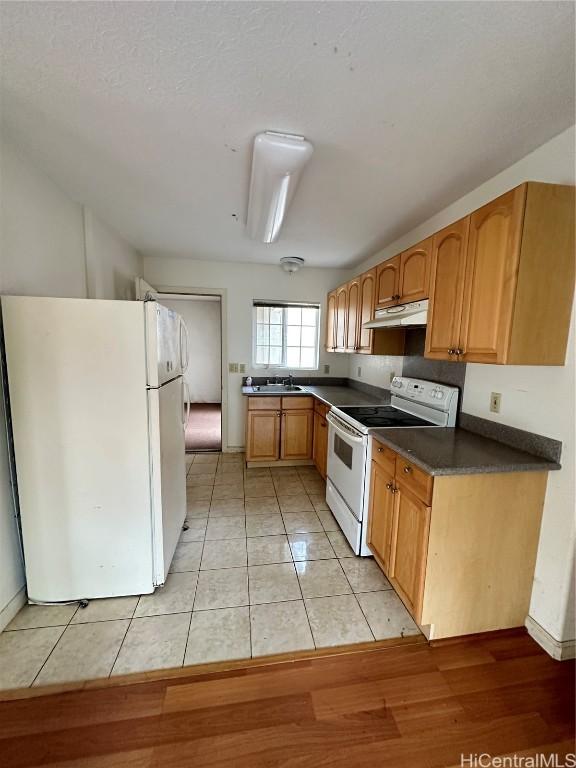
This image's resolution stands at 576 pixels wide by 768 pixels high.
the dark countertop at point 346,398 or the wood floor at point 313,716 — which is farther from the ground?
the dark countertop at point 346,398

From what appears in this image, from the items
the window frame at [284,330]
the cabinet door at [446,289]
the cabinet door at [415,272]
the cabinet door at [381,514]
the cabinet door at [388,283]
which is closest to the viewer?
the cabinet door at [446,289]

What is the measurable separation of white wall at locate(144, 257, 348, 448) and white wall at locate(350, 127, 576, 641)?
2.46 meters

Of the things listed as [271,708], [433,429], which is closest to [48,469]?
[271,708]

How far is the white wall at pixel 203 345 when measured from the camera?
684 cm

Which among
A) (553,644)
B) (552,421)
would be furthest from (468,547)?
(552,421)

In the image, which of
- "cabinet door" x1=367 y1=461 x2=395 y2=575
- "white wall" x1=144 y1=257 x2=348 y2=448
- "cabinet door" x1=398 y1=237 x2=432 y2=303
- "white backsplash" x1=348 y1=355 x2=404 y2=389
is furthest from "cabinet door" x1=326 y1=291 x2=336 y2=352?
"cabinet door" x1=367 y1=461 x2=395 y2=575

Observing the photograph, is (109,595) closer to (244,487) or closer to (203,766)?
(203,766)

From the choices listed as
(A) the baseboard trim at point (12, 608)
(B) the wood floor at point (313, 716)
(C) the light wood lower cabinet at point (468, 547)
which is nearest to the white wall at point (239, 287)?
(A) the baseboard trim at point (12, 608)

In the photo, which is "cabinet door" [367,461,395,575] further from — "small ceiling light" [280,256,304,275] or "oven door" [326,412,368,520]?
"small ceiling light" [280,256,304,275]

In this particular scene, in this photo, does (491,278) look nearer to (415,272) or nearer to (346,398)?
(415,272)

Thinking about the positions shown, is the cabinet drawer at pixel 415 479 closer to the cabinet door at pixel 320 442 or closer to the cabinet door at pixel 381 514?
the cabinet door at pixel 381 514

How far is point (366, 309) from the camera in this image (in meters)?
2.79

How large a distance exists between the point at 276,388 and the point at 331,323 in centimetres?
104

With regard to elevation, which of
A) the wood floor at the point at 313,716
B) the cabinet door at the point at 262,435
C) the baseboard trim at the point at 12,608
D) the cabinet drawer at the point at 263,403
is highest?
the cabinet drawer at the point at 263,403
